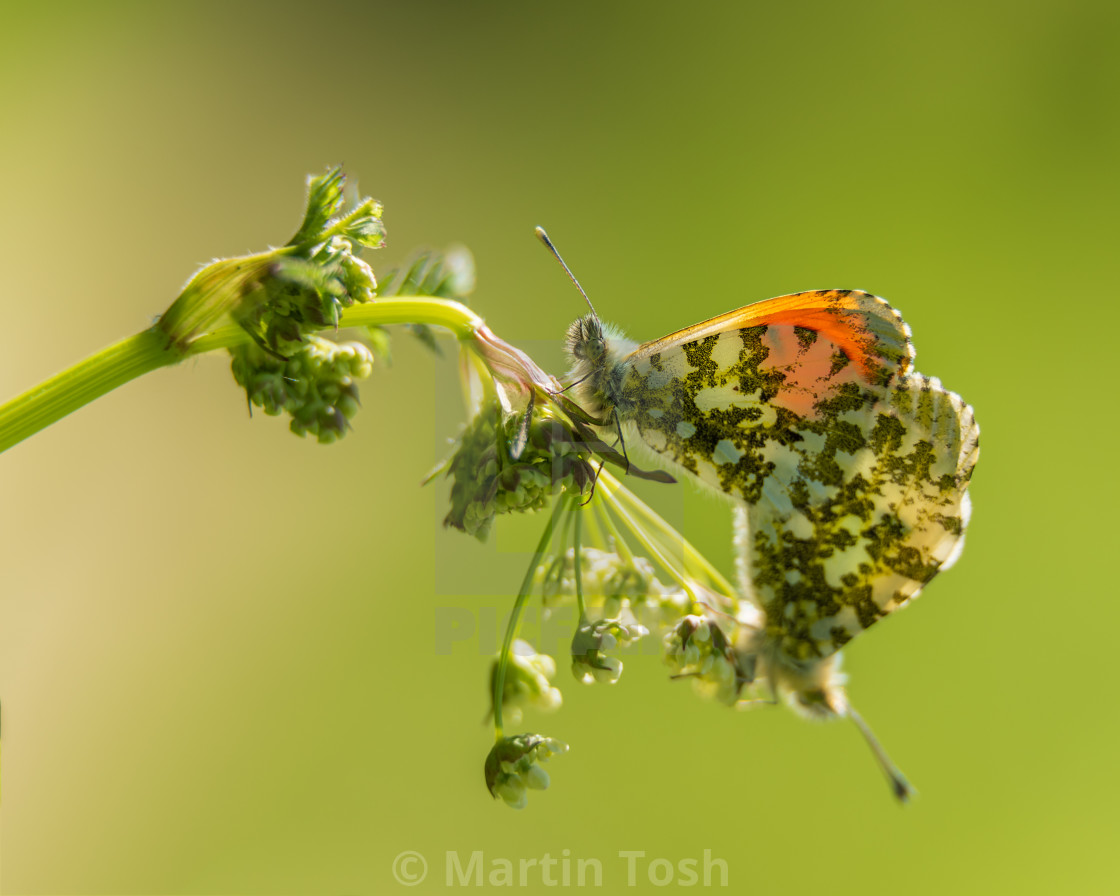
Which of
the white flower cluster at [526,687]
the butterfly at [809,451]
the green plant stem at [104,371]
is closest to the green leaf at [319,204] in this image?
the green plant stem at [104,371]

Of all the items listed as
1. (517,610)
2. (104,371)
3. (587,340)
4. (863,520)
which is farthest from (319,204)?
(863,520)

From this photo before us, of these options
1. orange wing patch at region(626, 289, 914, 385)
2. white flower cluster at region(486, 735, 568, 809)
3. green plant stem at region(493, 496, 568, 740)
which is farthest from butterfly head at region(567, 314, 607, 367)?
white flower cluster at region(486, 735, 568, 809)

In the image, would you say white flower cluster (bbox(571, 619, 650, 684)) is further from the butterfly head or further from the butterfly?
the butterfly head

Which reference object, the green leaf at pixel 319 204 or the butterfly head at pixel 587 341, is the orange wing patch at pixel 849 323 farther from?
the green leaf at pixel 319 204

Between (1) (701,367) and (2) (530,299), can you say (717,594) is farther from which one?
(2) (530,299)

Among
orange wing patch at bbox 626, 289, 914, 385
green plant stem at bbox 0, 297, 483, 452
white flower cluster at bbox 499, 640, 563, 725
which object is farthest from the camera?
white flower cluster at bbox 499, 640, 563, 725

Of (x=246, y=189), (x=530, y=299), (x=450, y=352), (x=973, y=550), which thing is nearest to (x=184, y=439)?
(x=246, y=189)

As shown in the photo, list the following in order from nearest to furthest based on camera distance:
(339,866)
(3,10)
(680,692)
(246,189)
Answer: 1. (339,866)
2. (680,692)
3. (3,10)
4. (246,189)
